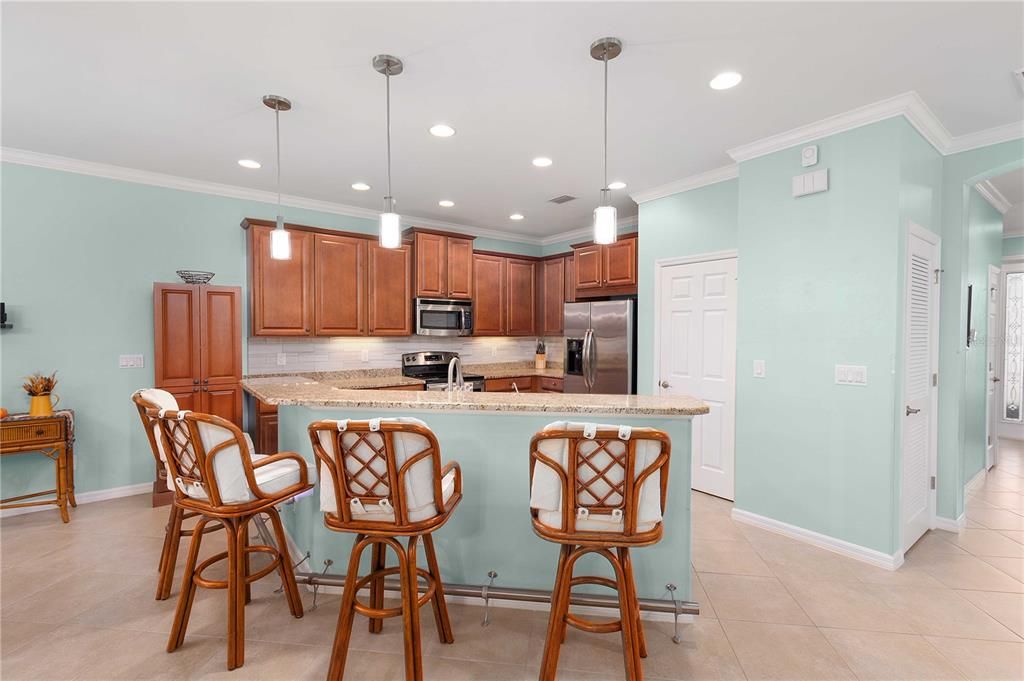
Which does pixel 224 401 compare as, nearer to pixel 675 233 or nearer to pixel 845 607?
pixel 675 233

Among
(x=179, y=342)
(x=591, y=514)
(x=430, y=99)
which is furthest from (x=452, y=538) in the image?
(x=179, y=342)

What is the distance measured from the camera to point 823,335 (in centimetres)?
304

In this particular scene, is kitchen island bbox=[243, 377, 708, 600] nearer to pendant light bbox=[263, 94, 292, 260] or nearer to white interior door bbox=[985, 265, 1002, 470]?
pendant light bbox=[263, 94, 292, 260]

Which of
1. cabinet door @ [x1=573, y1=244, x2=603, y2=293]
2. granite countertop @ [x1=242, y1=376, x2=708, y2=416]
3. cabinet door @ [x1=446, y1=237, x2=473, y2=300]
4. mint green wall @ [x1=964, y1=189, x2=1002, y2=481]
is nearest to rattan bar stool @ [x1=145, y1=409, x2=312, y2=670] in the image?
granite countertop @ [x1=242, y1=376, x2=708, y2=416]

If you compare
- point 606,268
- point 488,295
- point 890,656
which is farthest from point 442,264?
point 890,656

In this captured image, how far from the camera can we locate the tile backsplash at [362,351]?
4652mm

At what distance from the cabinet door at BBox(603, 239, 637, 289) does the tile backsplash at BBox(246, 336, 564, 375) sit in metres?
1.71

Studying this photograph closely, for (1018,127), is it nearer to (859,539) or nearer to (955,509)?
(955,509)

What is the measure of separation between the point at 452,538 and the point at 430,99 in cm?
237

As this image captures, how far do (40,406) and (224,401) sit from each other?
1.12m

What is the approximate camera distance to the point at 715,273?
3.95m

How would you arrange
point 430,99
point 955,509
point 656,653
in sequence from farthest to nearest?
point 955,509 < point 430,99 < point 656,653

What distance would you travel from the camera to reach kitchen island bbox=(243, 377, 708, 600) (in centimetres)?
224

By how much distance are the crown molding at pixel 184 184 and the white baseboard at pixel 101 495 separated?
2514mm
